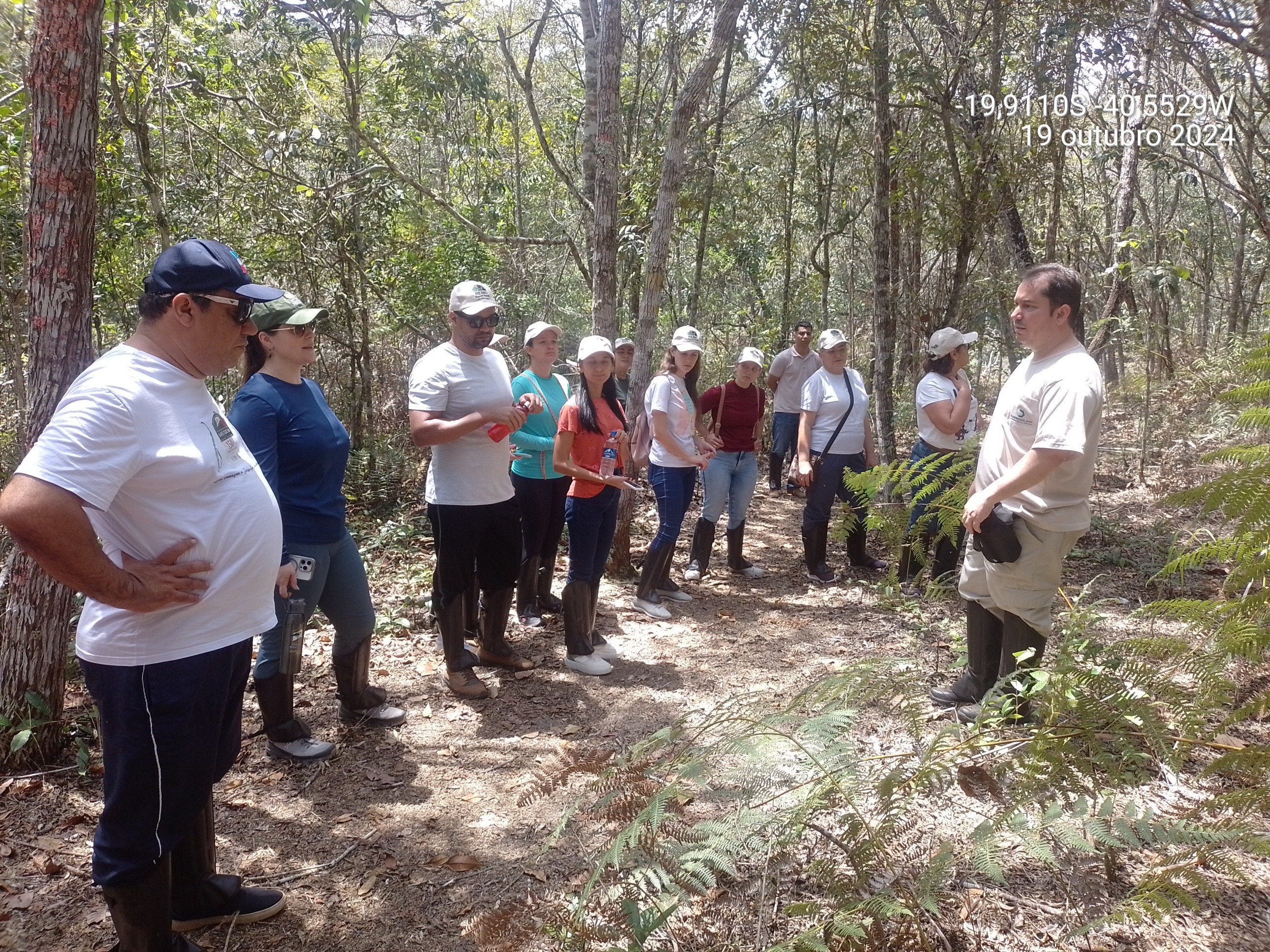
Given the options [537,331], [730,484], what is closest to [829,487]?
[730,484]

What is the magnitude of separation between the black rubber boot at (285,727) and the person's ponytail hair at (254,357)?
139 centimetres

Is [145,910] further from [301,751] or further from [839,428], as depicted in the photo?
[839,428]

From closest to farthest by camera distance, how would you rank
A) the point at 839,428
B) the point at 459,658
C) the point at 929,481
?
the point at 459,658
the point at 929,481
the point at 839,428

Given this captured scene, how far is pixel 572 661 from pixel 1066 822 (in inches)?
129

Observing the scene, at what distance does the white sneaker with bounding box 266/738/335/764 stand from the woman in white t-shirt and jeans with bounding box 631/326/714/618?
2651 millimetres

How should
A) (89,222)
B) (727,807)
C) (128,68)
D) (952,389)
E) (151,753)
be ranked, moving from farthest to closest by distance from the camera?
(128,68) < (952,389) < (89,222) < (727,807) < (151,753)

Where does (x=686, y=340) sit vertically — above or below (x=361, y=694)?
above

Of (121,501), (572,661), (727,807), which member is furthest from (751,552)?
(121,501)

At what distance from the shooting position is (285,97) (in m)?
9.02

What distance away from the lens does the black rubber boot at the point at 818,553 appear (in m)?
6.83

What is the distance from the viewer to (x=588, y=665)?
488cm

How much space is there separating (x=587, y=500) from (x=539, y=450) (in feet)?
1.66

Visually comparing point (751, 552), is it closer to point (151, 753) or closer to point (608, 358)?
point (608, 358)

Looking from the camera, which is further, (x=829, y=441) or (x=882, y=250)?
(x=882, y=250)
